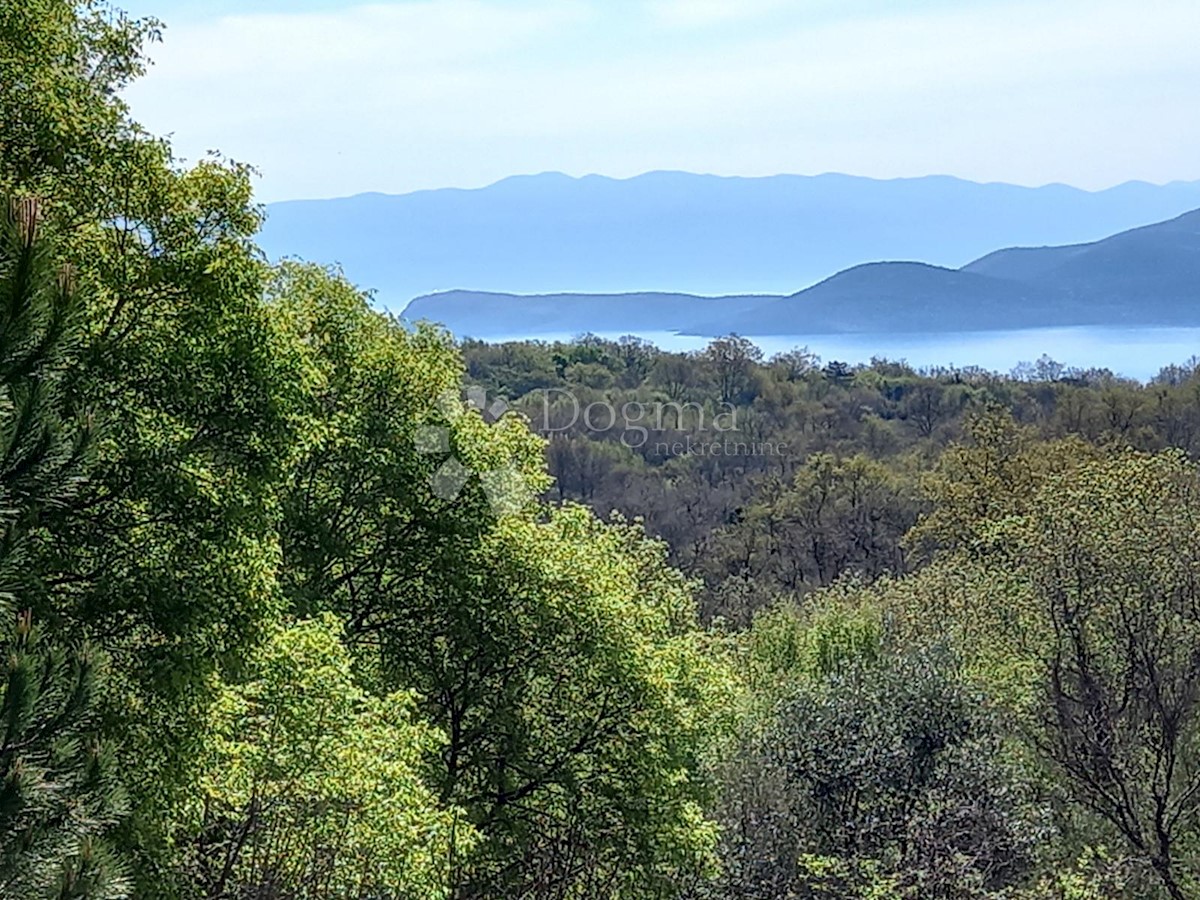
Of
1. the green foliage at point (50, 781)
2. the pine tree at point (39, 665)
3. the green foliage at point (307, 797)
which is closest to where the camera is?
the pine tree at point (39, 665)

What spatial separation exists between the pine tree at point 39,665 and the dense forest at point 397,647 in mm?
15

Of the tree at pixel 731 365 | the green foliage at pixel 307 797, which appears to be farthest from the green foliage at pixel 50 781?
the tree at pixel 731 365

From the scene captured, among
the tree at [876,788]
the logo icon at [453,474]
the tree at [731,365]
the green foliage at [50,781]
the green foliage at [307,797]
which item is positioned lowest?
the tree at [876,788]

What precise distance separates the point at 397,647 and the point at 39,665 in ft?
24.7

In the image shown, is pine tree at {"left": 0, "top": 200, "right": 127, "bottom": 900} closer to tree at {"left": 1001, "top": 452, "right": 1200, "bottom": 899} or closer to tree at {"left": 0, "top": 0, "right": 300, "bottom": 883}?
tree at {"left": 0, "top": 0, "right": 300, "bottom": 883}

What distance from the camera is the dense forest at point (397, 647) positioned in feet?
20.9

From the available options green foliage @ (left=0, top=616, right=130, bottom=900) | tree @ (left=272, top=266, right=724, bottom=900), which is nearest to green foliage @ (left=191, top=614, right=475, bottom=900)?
green foliage @ (left=0, top=616, right=130, bottom=900)

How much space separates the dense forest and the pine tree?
0.05 ft

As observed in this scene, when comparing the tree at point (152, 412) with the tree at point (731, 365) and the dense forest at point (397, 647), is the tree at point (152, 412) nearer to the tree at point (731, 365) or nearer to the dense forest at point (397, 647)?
the dense forest at point (397, 647)

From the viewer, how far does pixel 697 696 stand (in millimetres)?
13203

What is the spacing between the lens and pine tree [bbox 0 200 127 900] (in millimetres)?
3963

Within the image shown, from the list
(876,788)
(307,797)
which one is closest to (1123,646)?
(876,788)

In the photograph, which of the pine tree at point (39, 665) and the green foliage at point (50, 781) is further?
the green foliage at point (50, 781)

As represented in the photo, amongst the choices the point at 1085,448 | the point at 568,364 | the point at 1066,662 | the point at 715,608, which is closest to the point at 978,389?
the point at 568,364
